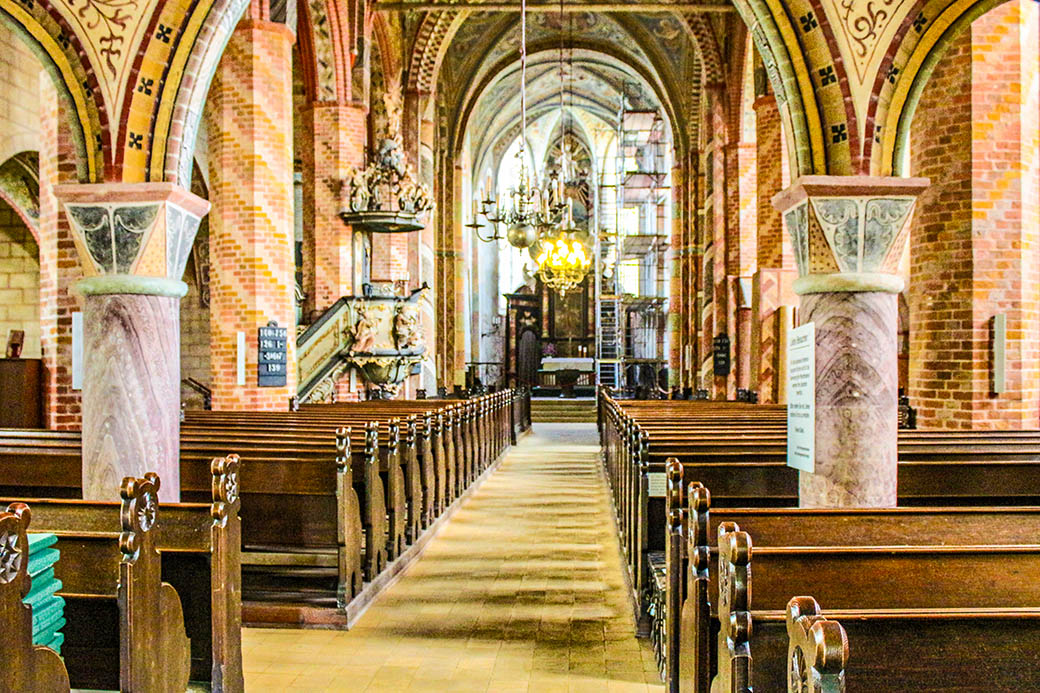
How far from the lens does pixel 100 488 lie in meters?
4.95

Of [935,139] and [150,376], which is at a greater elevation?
[935,139]

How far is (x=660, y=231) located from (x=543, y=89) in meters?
7.13

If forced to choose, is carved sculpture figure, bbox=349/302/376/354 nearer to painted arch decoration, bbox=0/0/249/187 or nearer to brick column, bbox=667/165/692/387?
painted arch decoration, bbox=0/0/249/187

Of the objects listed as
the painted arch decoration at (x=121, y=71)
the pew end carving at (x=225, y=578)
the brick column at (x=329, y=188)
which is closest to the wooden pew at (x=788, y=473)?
the pew end carving at (x=225, y=578)

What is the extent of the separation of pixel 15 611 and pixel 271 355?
819 cm

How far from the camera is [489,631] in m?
4.87

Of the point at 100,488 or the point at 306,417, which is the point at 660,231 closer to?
the point at 306,417

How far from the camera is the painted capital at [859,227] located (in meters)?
4.79

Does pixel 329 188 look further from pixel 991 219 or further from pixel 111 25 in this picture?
pixel 991 219

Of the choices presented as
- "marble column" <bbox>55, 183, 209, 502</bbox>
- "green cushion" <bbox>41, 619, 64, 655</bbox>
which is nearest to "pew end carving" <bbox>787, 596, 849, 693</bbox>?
"green cushion" <bbox>41, 619, 64, 655</bbox>

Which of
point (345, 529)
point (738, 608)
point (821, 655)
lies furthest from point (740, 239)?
point (821, 655)

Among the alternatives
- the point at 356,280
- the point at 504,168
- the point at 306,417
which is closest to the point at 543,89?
the point at 504,168

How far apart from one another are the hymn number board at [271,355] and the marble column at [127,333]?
502 cm

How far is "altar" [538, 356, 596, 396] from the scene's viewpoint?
89.3 ft
